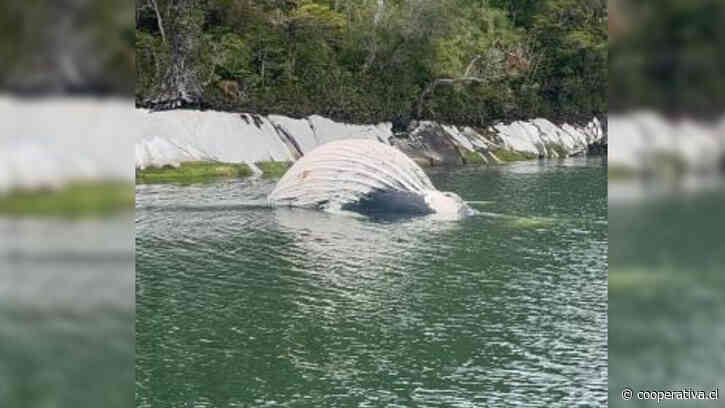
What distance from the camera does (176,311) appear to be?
30.2ft

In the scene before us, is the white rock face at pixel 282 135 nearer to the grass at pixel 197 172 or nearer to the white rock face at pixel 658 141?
the grass at pixel 197 172

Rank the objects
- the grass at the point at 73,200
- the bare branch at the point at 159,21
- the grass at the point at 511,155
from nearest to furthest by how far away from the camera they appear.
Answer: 1. the grass at the point at 73,200
2. the bare branch at the point at 159,21
3. the grass at the point at 511,155

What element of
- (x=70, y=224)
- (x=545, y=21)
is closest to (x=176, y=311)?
(x=545, y=21)

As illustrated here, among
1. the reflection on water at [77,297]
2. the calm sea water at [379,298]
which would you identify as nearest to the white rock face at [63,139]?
the reflection on water at [77,297]

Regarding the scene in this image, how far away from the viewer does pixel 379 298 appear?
9258 mm

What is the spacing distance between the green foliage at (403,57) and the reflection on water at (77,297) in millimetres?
6671

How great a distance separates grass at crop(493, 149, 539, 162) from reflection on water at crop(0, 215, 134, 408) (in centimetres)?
716

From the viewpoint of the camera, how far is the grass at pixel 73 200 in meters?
3.12

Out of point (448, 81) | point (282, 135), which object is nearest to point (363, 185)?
point (282, 135)

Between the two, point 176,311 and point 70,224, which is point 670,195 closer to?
point 176,311

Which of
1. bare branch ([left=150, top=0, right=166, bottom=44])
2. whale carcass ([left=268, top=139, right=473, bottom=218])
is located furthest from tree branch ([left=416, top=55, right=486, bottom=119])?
bare branch ([left=150, top=0, right=166, bottom=44])

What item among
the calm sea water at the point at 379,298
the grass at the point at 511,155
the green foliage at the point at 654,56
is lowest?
the calm sea water at the point at 379,298

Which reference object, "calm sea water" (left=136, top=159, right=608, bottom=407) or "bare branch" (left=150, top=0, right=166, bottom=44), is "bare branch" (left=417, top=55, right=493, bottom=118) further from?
"bare branch" (left=150, top=0, right=166, bottom=44)

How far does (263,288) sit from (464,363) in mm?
2213
